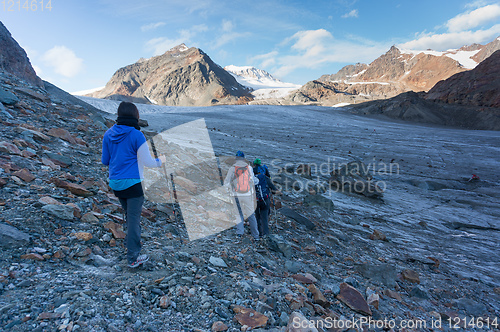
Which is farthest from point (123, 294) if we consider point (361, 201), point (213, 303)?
point (361, 201)

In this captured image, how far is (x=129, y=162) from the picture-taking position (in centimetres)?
282

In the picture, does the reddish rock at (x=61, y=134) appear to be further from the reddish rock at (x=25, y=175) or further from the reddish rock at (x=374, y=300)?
the reddish rock at (x=374, y=300)

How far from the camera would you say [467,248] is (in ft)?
22.5

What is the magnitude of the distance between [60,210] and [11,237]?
718mm

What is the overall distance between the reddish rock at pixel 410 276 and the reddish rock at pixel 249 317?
11.7ft

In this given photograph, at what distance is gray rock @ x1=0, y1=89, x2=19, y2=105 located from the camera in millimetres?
6255

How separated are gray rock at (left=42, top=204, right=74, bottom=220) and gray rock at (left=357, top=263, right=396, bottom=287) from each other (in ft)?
15.8

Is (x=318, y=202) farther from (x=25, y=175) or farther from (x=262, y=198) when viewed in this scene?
(x=25, y=175)

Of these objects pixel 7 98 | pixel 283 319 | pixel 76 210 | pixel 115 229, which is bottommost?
pixel 283 319

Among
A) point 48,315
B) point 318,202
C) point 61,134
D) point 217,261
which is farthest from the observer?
point 318,202

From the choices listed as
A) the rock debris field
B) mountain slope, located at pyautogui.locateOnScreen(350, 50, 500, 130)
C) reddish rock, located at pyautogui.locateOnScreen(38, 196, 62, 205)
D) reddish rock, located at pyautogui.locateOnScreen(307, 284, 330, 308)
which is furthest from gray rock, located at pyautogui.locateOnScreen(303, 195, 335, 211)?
mountain slope, located at pyautogui.locateOnScreen(350, 50, 500, 130)

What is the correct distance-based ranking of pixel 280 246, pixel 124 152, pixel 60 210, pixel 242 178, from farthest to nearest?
pixel 242 178, pixel 280 246, pixel 60 210, pixel 124 152

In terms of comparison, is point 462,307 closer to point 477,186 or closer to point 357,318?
point 357,318

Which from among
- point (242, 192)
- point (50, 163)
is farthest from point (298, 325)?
point (50, 163)
